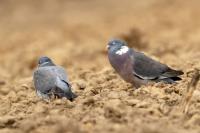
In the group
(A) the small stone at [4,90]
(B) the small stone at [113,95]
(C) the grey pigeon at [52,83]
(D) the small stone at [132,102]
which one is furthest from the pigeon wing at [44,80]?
(A) the small stone at [4,90]

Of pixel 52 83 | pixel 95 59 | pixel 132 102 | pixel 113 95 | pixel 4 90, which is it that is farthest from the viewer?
pixel 95 59

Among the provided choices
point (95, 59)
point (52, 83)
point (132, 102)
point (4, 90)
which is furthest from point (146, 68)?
point (95, 59)

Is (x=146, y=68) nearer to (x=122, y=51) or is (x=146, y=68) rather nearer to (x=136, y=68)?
(x=136, y=68)

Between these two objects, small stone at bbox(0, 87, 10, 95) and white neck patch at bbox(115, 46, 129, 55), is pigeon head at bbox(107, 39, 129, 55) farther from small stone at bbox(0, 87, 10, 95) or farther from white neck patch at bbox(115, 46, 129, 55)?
small stone at bbox(0, 87, 10, 95)

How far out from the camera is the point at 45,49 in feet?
56.2

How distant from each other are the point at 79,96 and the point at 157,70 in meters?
0.88

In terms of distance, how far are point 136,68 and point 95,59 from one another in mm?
6417

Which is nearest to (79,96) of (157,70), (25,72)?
(157,70)

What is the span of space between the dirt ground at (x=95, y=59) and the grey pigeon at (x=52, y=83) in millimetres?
126

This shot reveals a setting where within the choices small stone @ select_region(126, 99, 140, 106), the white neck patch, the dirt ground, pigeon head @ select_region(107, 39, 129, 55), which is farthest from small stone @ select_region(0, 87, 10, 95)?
small stone @ select_region(126, 99, 140, 106)

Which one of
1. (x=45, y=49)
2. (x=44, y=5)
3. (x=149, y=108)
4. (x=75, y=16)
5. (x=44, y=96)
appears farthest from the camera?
(x=44, y=5)

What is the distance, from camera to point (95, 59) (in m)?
15.1

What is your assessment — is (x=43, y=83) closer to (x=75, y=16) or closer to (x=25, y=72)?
(x=25, y=72)

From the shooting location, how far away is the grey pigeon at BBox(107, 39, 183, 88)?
338 inches
